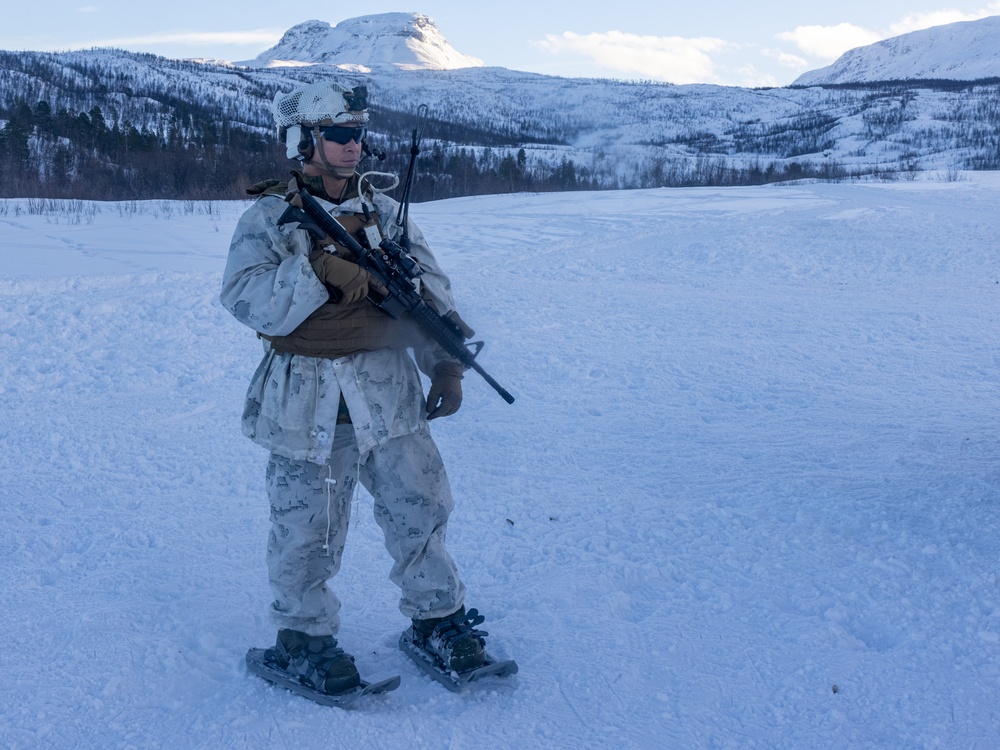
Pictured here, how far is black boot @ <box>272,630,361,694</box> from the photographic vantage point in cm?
278

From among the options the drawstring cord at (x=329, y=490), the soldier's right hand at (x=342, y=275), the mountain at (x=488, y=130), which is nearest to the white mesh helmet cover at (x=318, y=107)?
the mountain at (x=488, y=130)

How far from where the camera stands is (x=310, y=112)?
8.63 ft

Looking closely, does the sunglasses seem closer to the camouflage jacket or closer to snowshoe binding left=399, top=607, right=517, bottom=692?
the camouflage jacket

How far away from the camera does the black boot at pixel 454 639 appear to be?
2885mm

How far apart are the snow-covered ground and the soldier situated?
25 cm

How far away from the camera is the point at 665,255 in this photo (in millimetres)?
11047

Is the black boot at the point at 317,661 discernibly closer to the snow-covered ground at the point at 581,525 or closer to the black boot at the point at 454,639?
the snow-covered ground at the point at 581,525

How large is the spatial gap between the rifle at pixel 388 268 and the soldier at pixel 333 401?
0.15 feet

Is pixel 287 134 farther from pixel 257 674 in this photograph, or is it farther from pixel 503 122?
pixel 503 122

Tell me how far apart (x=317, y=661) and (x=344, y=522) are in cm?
46

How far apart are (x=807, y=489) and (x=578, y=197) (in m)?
13.8

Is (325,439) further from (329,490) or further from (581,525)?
(581,525)

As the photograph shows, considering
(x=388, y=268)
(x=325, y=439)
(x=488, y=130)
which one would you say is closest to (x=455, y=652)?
(x=325, y=439)

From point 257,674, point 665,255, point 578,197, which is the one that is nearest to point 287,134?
point 257,674
